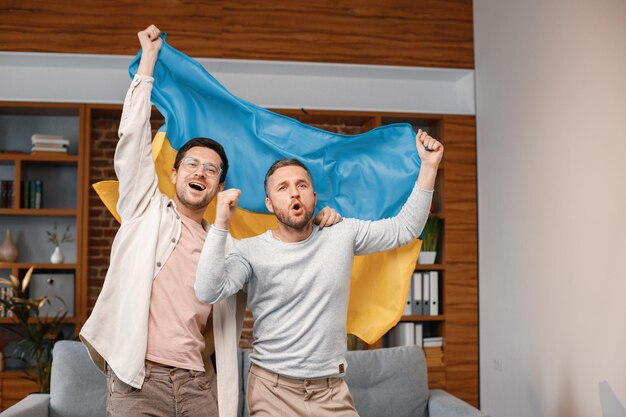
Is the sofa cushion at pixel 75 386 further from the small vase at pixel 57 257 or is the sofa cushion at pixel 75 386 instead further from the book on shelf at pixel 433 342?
the book on shelf at pixel 433 342

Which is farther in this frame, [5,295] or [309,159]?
[5,295]

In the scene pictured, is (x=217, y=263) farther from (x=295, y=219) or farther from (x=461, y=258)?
(x=461, y=258)

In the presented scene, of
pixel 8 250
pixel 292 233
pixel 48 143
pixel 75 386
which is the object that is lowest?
pixel 75 386

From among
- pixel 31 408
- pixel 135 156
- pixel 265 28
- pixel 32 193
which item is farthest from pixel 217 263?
pixel 32 193

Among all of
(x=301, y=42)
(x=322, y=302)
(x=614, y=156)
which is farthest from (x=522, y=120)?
(x=322, y=302)

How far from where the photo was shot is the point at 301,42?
5.04m

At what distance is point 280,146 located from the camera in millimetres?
3037

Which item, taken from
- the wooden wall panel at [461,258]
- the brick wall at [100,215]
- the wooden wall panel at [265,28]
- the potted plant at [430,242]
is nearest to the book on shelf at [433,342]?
the wooden wall panel at [461,258]

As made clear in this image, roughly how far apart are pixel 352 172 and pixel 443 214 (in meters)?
2.20

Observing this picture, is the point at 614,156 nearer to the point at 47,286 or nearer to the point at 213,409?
the point at 213,409

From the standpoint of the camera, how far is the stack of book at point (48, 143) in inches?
198

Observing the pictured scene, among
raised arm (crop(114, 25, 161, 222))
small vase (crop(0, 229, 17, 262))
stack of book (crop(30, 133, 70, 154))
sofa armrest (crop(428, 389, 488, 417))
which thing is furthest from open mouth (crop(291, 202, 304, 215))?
small vase (crop(0, 229, 17, 262))

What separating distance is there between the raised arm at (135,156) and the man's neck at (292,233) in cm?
47

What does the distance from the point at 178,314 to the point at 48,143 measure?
121 inches
